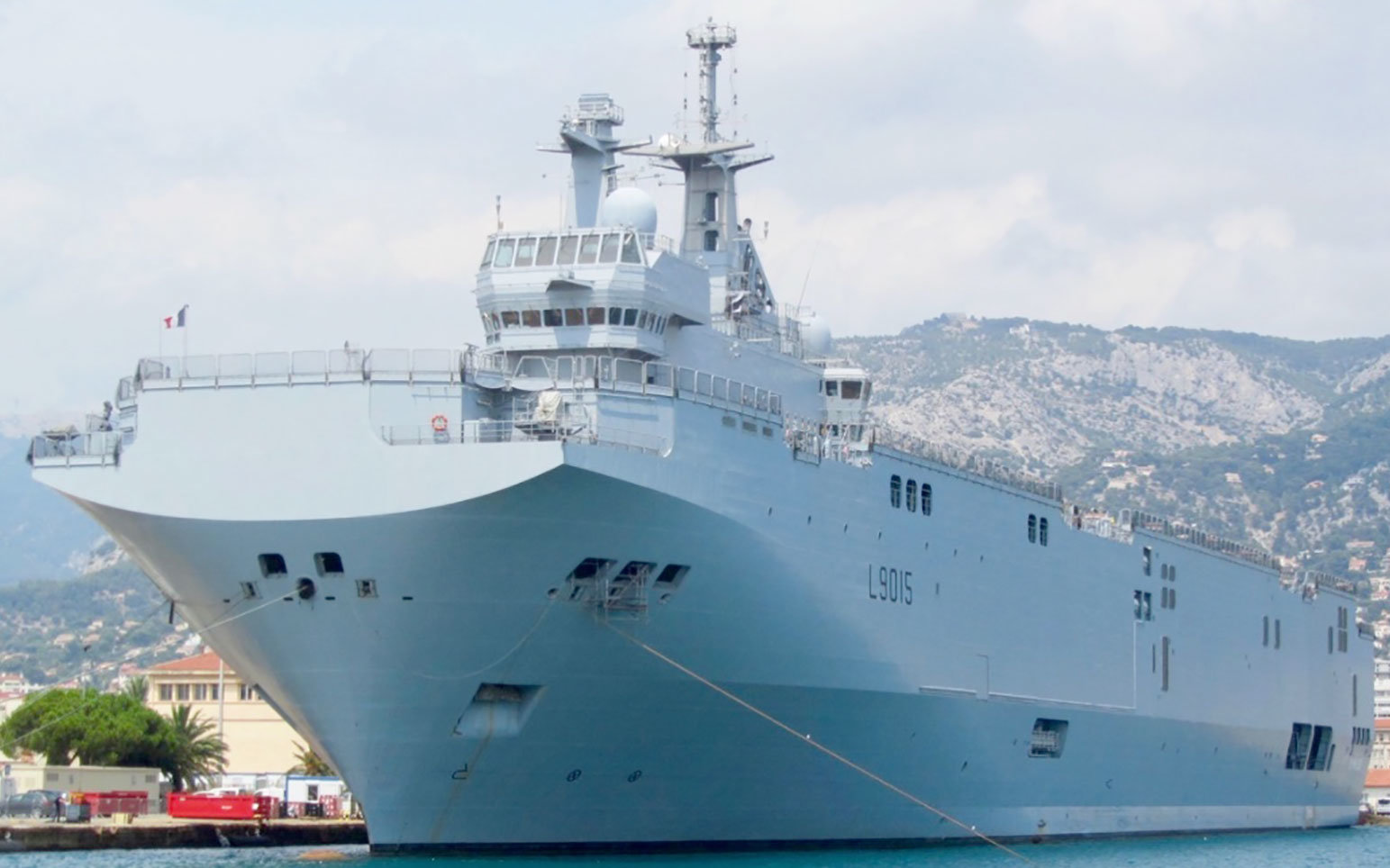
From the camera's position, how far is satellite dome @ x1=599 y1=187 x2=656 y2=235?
131ft

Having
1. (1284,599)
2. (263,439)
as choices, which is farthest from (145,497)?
(1284,599)

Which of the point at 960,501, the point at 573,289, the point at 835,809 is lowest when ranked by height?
the point at 835,809

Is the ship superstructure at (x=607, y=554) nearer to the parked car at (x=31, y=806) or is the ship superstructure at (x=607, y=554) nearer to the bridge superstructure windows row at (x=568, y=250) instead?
the bridge superstructure windows row at (x=568, y=250)

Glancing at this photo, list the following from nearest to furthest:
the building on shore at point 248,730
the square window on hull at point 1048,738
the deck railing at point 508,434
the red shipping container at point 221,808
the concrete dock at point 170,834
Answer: the deck railing at point 508,434
the concrete dock at point 170,834
the square window on hull at point 1048,738
the red shipping container at point 221,808
the building on shore at point 248,730

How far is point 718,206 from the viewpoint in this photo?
47.8m

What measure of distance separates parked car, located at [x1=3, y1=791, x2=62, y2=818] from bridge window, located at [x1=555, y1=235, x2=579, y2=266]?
21892 mm

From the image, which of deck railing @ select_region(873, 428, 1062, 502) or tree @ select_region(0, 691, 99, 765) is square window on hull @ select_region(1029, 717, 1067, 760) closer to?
deck railing @ select_region(873, 428, 1062, 502)

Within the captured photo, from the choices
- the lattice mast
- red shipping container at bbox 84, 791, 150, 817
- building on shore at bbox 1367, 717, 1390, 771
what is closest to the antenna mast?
the lattice mast

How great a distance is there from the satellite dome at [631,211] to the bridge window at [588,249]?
3.93 feet

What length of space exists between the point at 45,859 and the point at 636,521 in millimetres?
15980

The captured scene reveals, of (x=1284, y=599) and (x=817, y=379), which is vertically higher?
(x=817, y=379)

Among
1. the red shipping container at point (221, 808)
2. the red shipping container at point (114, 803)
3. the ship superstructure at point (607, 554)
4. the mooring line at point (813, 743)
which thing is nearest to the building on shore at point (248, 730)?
the red shipping container at point (114, 803)

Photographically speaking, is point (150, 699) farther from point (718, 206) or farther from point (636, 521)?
point (636, 521)

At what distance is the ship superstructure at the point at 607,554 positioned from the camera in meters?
33.7
